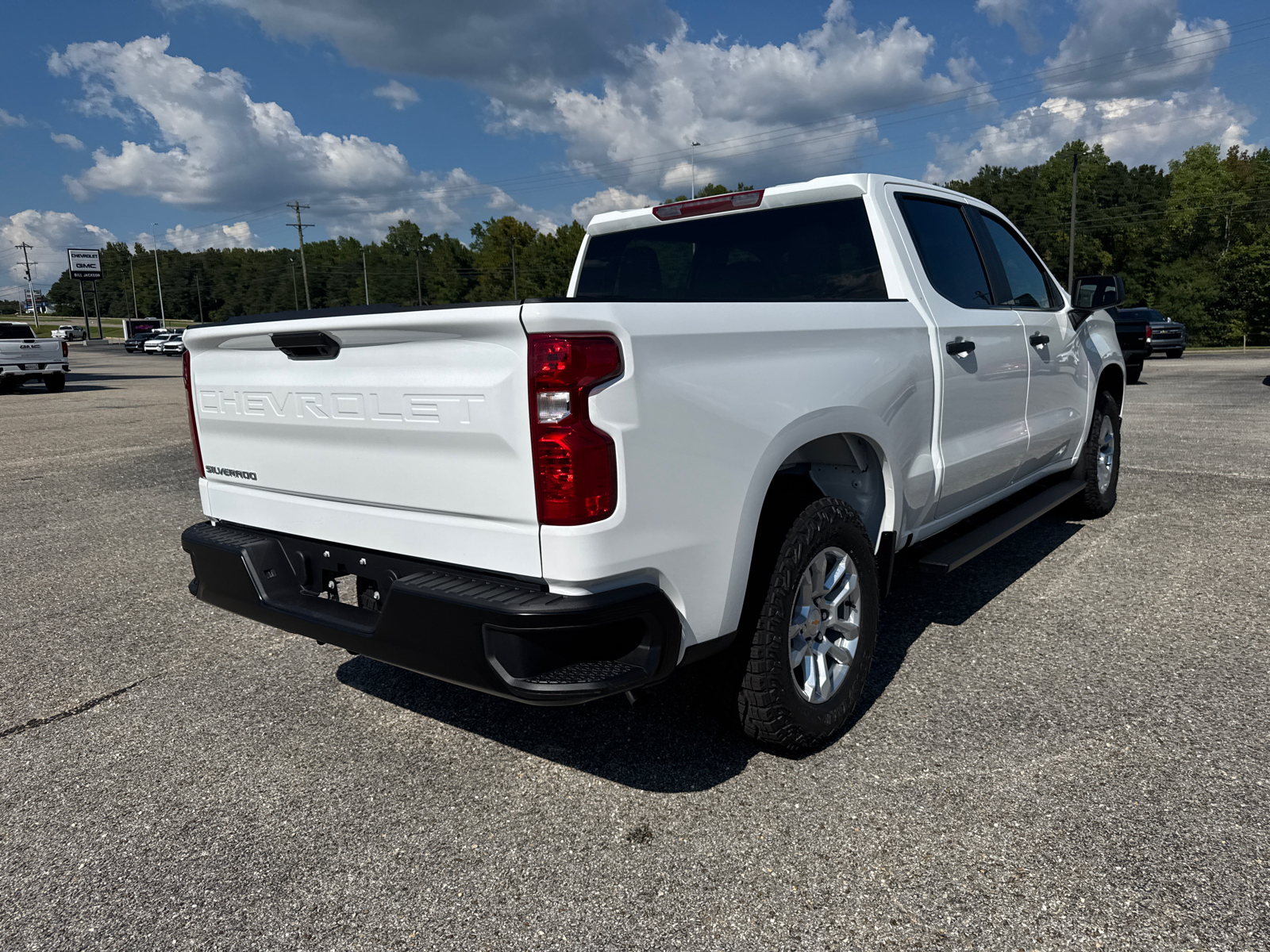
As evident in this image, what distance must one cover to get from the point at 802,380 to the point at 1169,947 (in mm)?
1700

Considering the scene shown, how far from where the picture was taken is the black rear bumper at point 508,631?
2.11 m

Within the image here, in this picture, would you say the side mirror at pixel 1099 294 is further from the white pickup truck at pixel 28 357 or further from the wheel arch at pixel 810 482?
the white pickup truck at pixel 28 357

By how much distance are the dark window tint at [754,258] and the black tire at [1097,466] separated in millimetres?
2726

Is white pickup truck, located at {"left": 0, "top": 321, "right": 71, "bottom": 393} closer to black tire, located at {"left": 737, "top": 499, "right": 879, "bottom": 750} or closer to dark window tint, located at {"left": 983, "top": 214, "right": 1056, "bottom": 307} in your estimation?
dark window tint, located at {"left": 983, "top": 214, "right": 1056, "bottom": 307}

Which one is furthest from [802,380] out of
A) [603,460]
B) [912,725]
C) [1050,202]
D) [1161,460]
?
[1050,202]

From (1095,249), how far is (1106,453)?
210ft

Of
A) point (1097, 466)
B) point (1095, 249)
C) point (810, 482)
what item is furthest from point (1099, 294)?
point (1095, 249)

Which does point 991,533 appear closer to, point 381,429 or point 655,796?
point 655,796

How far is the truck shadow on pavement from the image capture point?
9.26 feet

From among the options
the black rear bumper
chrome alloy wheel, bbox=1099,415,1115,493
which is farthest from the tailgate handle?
chrome alloy wheel, bbox=1099,415,1115,493

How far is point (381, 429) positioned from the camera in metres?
2.47

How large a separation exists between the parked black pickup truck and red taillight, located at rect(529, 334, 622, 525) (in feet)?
52.8

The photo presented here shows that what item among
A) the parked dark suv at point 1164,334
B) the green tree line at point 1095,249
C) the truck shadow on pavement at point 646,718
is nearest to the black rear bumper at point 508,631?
the truck shadow on pavement at point 646,718

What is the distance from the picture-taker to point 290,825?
2.63 m
